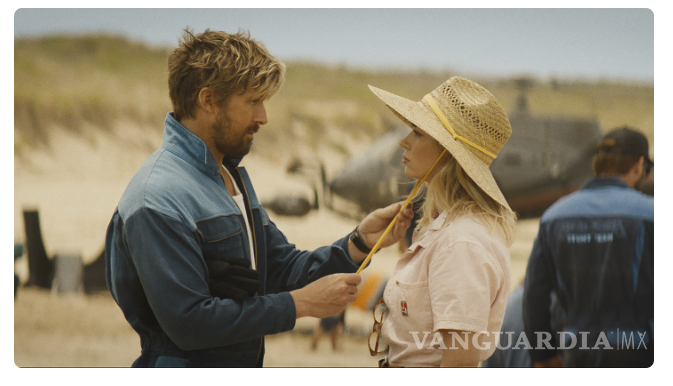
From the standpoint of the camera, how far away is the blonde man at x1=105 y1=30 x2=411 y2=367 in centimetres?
99

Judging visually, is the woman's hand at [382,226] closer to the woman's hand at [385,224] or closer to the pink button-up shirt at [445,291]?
the woman's hand at [385,224]

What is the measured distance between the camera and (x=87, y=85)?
292 centimetres

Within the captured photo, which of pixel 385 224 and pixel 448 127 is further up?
pixel 448 127

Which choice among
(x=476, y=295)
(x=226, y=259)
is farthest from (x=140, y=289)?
(x=476, y=295)

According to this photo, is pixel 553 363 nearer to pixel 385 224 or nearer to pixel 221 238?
pixel 385 224

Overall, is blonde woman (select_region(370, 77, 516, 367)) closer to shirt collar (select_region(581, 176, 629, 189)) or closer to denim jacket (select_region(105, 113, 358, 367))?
denim jacket (select_region(105, 113, 358, 367))

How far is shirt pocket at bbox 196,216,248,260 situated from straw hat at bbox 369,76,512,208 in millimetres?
408

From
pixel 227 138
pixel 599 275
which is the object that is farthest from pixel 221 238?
pixel 599 275

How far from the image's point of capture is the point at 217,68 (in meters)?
1.11

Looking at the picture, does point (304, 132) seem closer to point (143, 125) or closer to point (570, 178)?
point (143, 125)

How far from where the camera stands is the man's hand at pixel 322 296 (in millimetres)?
1067

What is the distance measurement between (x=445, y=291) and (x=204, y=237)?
46 centimetres

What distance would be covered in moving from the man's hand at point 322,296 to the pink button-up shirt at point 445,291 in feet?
0.30

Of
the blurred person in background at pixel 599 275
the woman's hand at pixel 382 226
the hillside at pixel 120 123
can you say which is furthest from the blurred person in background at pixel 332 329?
the woman's hand at pixel 382 226
